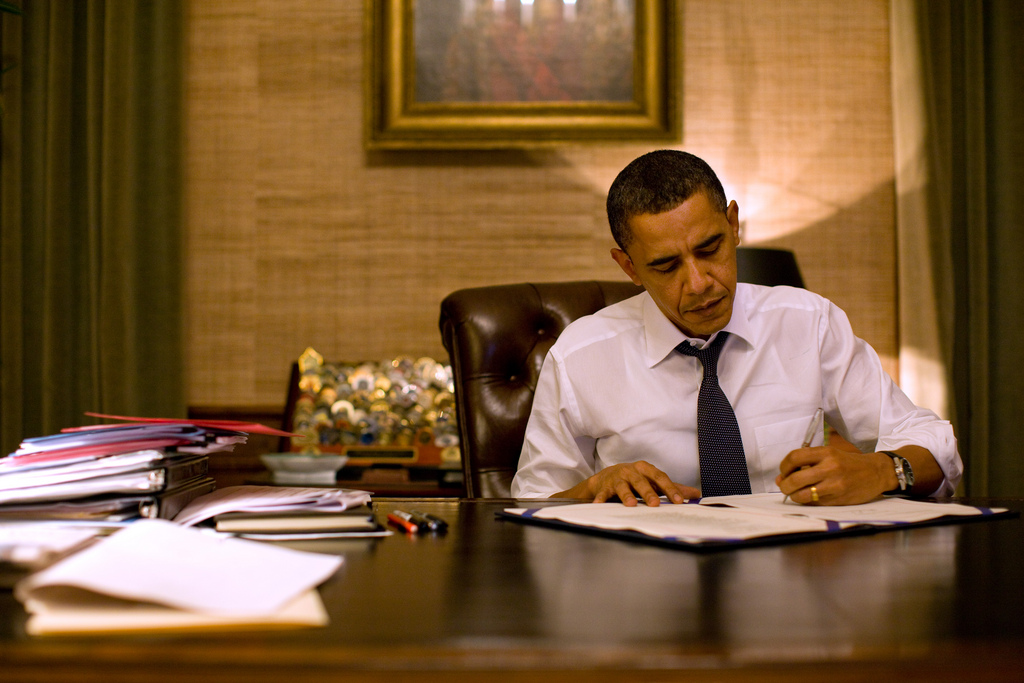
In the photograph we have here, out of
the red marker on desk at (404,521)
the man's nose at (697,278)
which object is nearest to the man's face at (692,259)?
the man's nose at (697,278)

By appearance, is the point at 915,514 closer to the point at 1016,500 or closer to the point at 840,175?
the point at 1016,500

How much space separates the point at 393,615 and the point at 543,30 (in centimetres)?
289

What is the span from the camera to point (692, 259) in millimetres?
1558

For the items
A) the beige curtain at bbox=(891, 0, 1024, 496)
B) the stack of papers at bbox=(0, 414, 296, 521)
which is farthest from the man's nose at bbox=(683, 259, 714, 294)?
the beige curtain at bbox=(891, 0, 1024, 496)

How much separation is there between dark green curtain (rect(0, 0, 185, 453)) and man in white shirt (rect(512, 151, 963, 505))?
1.96m

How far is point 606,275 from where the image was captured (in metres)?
3.12

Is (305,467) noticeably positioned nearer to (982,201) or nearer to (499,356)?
(499,356)

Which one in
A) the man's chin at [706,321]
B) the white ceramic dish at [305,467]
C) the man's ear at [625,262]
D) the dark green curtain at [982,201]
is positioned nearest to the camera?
the man's chin at [706,321]

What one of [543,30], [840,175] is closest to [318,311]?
[543,30]

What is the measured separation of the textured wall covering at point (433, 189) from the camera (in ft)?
10.2

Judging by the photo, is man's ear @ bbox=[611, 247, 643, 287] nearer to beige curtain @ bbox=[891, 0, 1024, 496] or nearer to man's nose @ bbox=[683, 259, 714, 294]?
man's nose @ bbox=[683, 259, 714, 294]

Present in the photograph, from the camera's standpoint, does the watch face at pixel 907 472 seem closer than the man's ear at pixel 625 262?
Yes

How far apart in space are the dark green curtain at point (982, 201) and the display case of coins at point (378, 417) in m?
1.86

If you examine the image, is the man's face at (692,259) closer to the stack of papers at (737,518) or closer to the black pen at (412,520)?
the stack of papers at (737,518)
